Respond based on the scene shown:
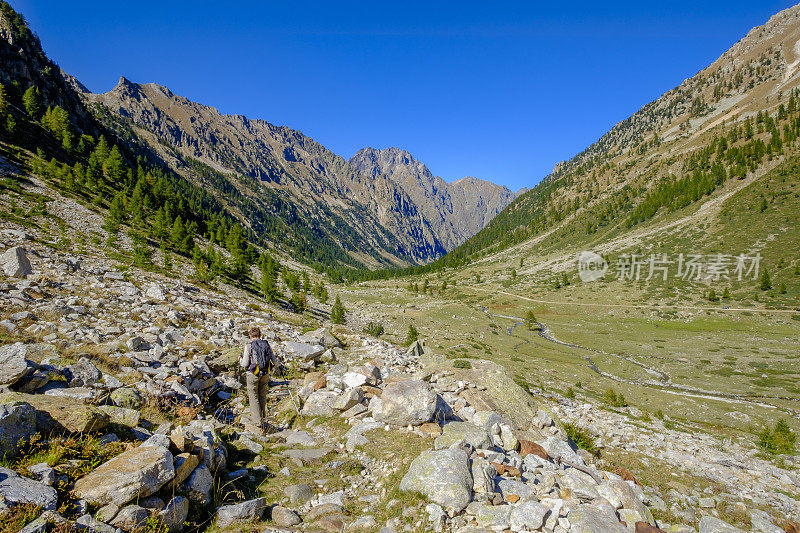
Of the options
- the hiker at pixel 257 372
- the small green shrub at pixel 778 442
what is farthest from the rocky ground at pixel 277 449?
the small green shrub at pixel 778 442

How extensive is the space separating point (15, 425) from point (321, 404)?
767 cm

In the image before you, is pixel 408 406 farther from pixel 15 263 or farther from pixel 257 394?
pixel 15 263

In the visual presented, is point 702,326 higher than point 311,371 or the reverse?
the reverse

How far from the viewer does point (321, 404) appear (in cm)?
1173

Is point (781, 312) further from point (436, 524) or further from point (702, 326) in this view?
point (436, 524)

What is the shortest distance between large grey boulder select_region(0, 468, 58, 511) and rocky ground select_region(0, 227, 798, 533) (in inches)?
0.8

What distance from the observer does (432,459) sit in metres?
7.63

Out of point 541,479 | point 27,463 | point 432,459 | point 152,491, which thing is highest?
point 27,463

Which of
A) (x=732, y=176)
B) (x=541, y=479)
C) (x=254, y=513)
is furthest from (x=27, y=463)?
(x=732, y=176)

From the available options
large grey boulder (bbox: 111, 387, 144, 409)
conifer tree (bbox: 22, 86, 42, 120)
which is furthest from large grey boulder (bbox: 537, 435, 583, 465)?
conifer tree (bbox: 22, 86, 42, 120)

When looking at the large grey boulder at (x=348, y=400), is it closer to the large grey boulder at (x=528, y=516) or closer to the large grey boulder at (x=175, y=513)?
the large grey boulder at (x=175, y=513)

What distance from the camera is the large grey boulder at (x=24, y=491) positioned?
4262mm

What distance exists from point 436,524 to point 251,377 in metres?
7.04

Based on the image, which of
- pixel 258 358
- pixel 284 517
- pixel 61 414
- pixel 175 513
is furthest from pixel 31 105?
pixel 284 517
